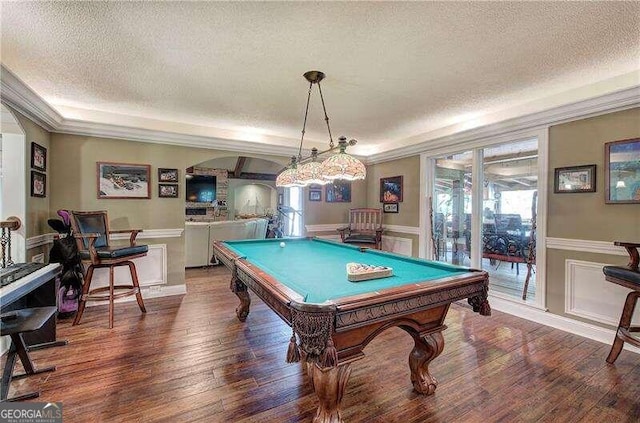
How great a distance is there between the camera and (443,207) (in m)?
4.80

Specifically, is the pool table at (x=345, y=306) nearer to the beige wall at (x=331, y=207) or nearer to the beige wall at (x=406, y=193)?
the beige wall at (x=406, y=193)

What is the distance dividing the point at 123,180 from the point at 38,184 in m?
0.88

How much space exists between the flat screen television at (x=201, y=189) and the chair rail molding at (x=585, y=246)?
9.38 m

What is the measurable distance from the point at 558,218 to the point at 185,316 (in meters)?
4.40

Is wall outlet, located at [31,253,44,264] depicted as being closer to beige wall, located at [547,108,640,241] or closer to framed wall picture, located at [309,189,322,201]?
framed wall picture, located at [309,189,322,201]

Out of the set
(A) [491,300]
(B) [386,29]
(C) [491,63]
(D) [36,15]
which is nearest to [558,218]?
(A) [491,300]

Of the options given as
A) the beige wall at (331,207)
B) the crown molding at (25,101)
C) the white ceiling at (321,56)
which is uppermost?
the white ceiling at (321,56)

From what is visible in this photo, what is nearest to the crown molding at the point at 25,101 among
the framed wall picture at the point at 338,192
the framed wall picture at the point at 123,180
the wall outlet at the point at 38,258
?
the framed wall picture at the point at 123,180

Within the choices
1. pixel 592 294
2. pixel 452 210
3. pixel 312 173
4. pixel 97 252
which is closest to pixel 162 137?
pixel 97 252

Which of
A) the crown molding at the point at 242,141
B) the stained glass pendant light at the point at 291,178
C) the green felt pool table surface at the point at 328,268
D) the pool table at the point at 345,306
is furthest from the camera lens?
the stained glass pendant light at the point at 291,178

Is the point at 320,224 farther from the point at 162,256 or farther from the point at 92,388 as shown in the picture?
the point at 92,388

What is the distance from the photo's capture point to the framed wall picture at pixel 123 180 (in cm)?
385

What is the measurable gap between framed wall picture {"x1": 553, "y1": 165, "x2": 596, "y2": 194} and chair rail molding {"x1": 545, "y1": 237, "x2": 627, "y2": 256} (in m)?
0.53

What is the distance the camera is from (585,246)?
2.95 m
